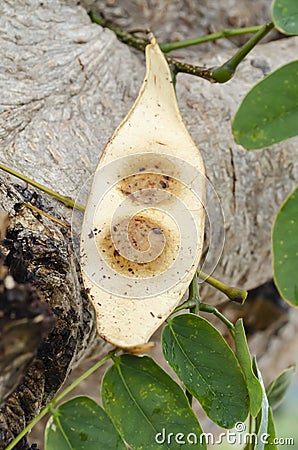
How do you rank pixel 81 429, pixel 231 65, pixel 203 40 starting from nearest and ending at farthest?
pixel 81 429, pixel 231 65, pixel 203 40

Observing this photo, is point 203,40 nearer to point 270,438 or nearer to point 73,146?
point 73,146

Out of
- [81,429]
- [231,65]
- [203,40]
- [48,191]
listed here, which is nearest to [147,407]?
[81,429]

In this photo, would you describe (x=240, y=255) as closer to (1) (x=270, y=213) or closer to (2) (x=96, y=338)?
(1) (x=270, y=213)

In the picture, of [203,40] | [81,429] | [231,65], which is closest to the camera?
[81,429]

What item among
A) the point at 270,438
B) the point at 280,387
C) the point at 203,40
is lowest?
the point at 280,387

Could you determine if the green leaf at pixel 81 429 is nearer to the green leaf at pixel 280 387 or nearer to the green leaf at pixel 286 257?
the green leaf at pixel 286 257

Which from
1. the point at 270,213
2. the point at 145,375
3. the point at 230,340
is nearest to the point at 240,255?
the point at 270,213

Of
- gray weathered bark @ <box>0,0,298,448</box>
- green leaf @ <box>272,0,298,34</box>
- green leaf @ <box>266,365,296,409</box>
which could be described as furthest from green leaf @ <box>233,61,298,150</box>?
green leaf @ <box>266,365,296,409</box>
